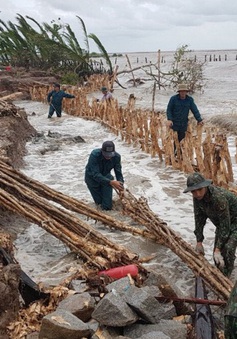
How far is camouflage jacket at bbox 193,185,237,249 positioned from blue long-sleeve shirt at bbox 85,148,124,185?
2.01 m

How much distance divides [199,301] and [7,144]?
233 inches

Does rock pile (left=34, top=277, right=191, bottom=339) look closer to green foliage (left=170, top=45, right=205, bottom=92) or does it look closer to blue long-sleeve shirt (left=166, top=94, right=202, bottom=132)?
blue long-sleeve shirt (left=166, top=94, right=202, bottom=132)

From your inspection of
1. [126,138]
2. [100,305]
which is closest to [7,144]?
[126,138]

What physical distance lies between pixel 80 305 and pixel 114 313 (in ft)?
1.04

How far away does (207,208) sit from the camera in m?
3.85

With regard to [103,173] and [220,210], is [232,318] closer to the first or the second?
[220,210]

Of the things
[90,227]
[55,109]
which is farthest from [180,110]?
[55,109]

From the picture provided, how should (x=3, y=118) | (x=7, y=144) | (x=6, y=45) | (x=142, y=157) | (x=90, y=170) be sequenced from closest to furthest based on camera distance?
(x=90, y=170) < (x=7, y=144) < (x=142, y=157) < (x=3, y=118) < (x=6, y=45)

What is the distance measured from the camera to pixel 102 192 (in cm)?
608

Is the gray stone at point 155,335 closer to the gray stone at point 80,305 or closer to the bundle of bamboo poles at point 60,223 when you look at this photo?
the gray stone at point 80,305

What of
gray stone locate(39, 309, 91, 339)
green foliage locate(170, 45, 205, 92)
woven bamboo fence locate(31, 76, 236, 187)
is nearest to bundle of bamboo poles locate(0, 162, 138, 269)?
gray stone locate(39, 309, 91, 339)

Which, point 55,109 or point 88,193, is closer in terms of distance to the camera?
point 88,193

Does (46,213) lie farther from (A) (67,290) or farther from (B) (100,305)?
(B) (100,305)

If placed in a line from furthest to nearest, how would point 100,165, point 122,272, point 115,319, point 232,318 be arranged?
point 100,165
point 122,272
point 115,319
point 232,318
